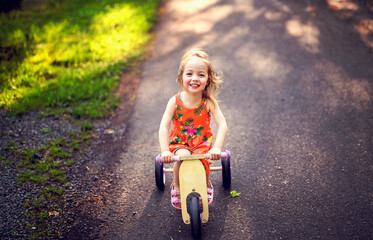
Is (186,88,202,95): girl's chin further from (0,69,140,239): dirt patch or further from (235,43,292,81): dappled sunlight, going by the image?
(235,43,292,81): dappled sunlight

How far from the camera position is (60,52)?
6520 millimetres

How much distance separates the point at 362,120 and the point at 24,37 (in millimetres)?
6936

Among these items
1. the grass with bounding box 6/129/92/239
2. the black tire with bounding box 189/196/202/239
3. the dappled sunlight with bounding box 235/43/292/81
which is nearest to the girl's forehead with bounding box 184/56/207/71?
the black tire with bounding box 189/196/202/239

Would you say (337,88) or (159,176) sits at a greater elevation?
(159,176)

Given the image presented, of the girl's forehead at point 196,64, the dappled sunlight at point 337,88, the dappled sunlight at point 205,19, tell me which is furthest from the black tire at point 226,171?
the dappled sunlight at point 205,19

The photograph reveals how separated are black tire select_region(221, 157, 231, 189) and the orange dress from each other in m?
0.28

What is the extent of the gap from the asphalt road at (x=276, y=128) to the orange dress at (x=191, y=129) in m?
0.68

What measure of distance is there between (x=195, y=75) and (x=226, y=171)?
3.71ft

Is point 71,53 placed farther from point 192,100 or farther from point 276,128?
point 276,128

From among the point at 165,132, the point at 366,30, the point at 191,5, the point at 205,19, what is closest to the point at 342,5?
the point at 366,30

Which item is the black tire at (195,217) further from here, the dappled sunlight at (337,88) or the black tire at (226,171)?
the dappled sunlight at (337,88)

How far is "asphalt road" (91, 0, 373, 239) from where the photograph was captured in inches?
120

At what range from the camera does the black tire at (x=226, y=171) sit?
3348mm

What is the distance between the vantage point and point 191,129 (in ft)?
10.4
